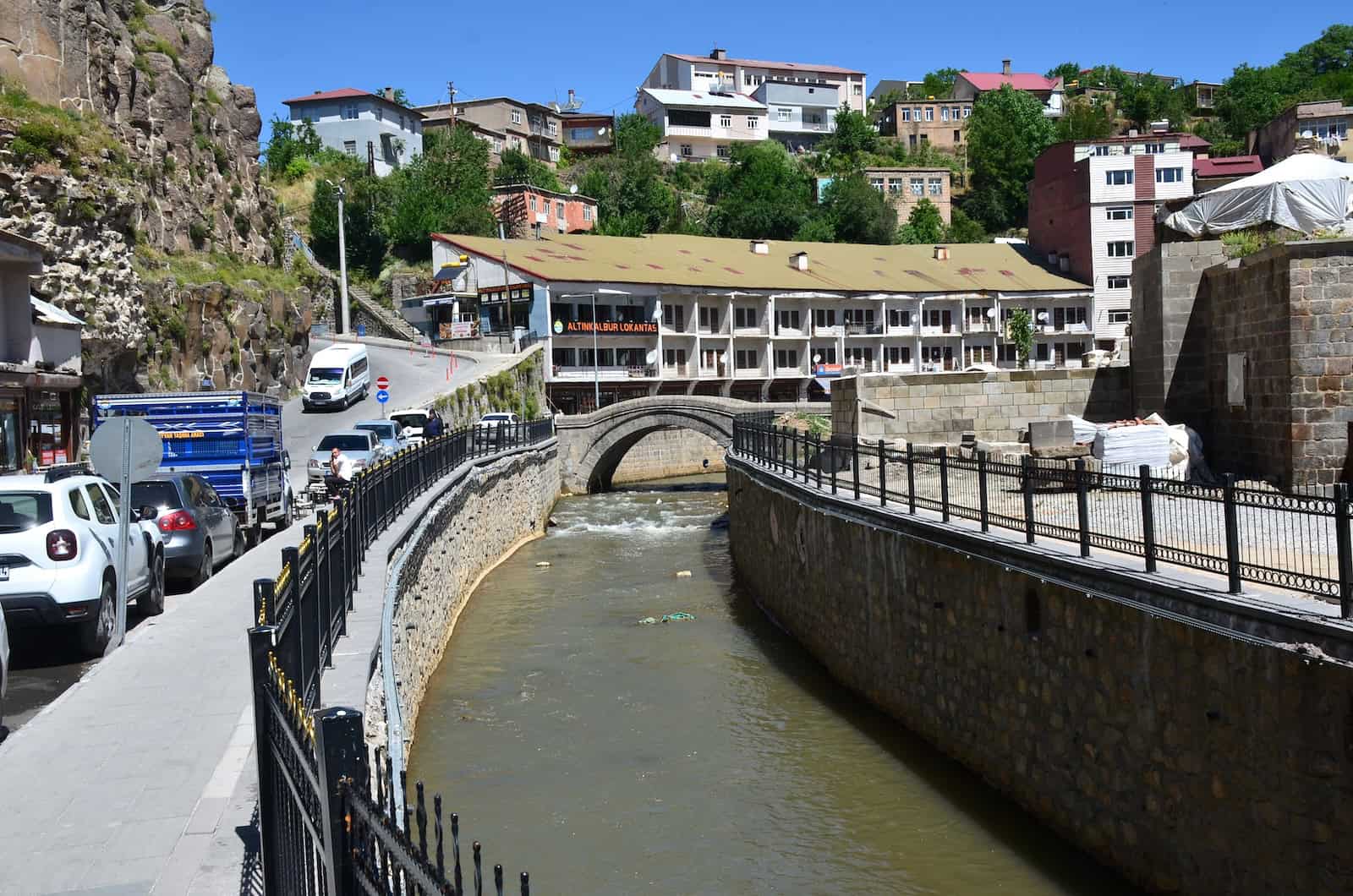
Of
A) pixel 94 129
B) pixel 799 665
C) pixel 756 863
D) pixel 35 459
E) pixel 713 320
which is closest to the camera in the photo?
pixel 756 863

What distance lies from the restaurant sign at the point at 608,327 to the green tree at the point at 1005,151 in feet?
168

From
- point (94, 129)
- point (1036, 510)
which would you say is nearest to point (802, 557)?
point (1036, 510)

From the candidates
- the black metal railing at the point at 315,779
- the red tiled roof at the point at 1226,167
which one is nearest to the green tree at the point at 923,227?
the red tiled roof at the point at 1226,167

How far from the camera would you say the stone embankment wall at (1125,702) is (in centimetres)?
828

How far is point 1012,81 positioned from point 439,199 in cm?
7066

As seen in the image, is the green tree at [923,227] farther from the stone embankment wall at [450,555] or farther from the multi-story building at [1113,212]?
the stone embankment wall at [450,555]

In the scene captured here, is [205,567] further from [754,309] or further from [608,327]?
[754,309]

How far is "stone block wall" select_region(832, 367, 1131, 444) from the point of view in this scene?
2541 cm

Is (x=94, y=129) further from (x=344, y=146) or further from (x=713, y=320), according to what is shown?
(x=344, y=146)

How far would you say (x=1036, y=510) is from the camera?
13.7 meters

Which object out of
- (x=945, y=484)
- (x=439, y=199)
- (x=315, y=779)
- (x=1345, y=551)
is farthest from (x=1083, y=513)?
(x=439, y=199)

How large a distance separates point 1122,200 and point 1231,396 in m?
53.9

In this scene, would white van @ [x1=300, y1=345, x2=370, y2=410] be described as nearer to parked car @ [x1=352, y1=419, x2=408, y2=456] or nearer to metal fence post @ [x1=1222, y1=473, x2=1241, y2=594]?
parked car @ [x1=352, y1=419, x2=408, y2=456]

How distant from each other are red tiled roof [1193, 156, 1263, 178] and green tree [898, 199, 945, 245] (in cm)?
2157
